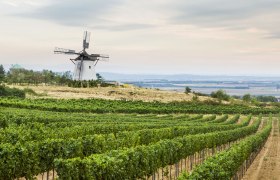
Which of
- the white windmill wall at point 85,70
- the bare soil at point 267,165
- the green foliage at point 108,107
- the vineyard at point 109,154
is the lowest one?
the bare soil at point 267,165

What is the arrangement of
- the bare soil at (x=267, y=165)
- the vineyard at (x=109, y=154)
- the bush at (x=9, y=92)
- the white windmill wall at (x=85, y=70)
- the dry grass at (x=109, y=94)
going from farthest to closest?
the white windmill wall at (x=85, y=70) → the dry grass at (x=109, y=94) → the bush at (x=9, y=92) → the bare soil at (x=267, y=165) → the vineyard at (x=109, y=154)

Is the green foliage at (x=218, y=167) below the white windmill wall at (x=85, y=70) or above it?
below

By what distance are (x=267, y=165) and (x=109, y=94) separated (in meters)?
89.9

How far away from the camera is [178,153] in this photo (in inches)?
1485

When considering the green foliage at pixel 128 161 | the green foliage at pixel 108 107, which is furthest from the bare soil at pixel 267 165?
the green foliage at pixel 108 107

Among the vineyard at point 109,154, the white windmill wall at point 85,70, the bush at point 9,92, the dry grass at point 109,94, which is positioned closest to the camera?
the vineyard at point 109,154

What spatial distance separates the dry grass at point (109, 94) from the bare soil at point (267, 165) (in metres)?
68.3

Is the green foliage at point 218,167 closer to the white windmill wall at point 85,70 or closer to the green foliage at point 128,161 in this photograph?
the green foliage at point 128,161

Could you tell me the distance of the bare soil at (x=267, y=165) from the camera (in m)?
40.4

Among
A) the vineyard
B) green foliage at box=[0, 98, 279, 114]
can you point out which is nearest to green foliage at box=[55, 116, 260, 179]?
the vineyard

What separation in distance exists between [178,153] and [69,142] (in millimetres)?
10723

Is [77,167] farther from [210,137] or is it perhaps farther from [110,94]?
[110,94]

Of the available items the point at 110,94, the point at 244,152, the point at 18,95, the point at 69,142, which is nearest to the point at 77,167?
the point at 69,142

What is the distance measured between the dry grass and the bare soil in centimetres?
6829
